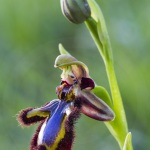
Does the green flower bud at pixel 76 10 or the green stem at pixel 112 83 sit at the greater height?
the green flower bud at pixel 76 10

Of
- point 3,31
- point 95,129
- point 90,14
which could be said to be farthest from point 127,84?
point 90,14

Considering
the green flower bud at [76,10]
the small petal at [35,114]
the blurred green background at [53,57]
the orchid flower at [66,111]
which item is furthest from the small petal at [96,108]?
the blurred green background at [53,57]

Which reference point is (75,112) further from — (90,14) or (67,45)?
(67,45)

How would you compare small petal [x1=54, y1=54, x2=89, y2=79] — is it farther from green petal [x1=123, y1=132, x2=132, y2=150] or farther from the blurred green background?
the blurred green background

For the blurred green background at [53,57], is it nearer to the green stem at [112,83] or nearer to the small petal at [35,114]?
the green stem at [112,83]

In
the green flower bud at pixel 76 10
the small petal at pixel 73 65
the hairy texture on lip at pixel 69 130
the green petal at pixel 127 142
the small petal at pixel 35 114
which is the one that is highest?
the green flower bud at pixel 76 10

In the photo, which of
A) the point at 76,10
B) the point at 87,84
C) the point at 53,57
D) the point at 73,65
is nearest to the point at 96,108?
the point at 87,84

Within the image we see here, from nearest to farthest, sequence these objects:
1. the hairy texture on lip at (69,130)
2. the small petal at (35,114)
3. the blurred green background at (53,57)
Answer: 1. the hairy texture on lip at (69,130)
2. the small petal at (35,114)
3. the blurred green background at (53,57)

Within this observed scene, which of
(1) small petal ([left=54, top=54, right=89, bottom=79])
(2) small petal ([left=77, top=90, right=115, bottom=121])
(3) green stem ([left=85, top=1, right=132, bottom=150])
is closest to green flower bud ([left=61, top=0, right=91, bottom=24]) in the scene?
(3) green stem ([left=85, top=1, right=132, bottom=150])
